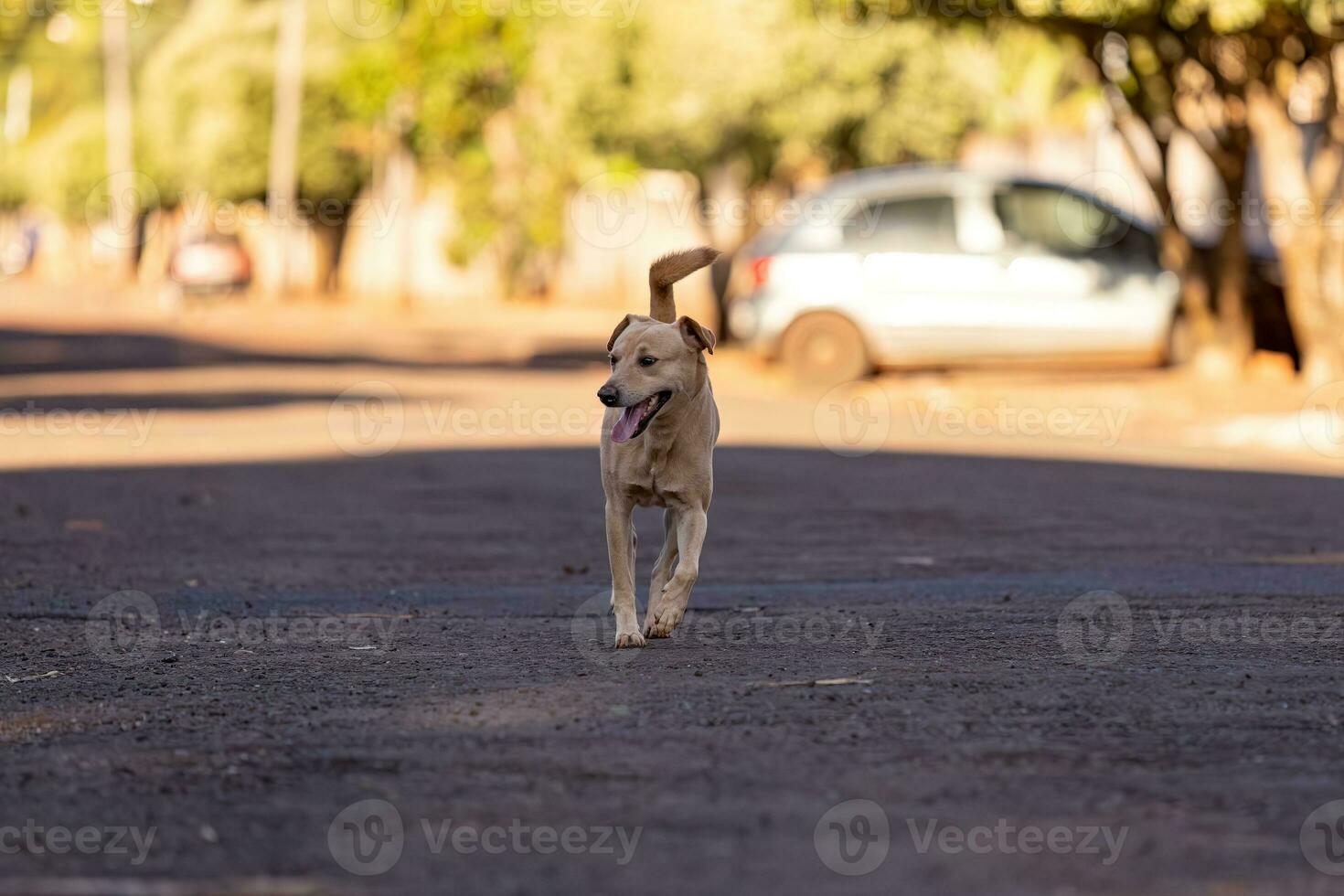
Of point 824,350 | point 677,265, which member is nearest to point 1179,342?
point 824,350

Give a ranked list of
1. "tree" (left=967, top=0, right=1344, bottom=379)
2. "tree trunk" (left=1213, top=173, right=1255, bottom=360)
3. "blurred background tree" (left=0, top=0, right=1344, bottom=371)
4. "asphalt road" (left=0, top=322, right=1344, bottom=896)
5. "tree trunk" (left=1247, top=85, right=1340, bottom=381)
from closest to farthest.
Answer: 1. "asphalt road" (left=0, top=322, right=1344, bottom=896)
2. "tree" (left=967, top=0, right=1344, bottom=379)
3. "tree trunk" (left=1247, top=85, right=1340, bottom=381)
4. "blurred background tree" (left=0, top=0, right=1344, bottom=371)
5. "tree trunk" (left=1213, top=173, right=1255, bottom=360)

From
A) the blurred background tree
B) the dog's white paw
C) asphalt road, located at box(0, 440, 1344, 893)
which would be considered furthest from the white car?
the dog's white paw

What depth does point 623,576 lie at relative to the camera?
7.35 m

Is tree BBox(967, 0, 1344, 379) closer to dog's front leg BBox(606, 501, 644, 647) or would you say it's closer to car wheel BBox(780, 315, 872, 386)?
car wheel BBox(780, 315, 872, 386)

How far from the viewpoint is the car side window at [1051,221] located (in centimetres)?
2067

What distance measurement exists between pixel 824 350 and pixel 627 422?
45.4 feet

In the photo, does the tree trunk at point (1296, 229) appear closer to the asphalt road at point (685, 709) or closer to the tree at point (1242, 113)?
the tree at point (1242, 113)

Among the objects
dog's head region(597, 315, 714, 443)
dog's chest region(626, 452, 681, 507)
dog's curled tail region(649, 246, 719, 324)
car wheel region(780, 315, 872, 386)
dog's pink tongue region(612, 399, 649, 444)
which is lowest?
car wheel region(780, 315, 872, 386)

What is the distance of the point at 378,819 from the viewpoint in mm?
4797

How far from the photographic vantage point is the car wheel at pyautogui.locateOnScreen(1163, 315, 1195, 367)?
2103cm

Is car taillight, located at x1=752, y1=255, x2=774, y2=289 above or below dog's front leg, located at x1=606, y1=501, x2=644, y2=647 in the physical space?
above

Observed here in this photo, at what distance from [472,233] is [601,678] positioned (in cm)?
4101

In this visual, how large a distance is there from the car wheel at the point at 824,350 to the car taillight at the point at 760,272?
53 cm

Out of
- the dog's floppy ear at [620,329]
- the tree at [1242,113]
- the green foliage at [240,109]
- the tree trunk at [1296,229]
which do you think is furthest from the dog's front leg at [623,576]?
the green foliage at [240,109]
